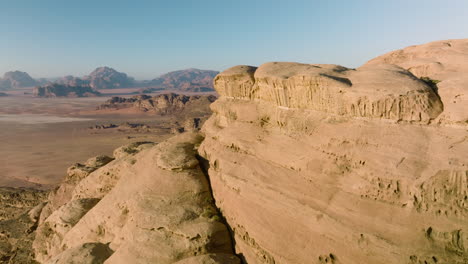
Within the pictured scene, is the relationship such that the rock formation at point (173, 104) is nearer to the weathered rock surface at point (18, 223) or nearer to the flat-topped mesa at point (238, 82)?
the weathered rock surface at point (18, 223)

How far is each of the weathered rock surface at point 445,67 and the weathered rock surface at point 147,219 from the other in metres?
8.91

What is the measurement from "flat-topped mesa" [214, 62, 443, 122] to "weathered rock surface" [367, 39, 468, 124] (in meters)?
0.39

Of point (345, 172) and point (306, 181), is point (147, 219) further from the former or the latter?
point (345, 172)

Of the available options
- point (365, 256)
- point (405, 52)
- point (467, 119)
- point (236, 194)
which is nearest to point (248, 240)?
point (236, 194)

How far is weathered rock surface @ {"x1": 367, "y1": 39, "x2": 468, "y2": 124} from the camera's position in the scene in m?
8.68

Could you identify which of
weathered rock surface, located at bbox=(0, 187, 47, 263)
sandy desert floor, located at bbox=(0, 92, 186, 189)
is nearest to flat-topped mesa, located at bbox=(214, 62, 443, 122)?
weathered rock surface, located at bbox=(0, 187, 47, 263)

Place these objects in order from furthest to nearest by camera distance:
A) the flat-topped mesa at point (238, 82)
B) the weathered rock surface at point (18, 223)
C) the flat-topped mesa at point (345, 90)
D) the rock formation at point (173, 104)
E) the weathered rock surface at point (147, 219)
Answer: the rock formation at point (173, 104) → the weathered rock surface at point (18, 223) → the flat-topped mesa at point (238, 82) → the weathered rock surface at point (147, 219) → the flat-topped mesa at point (345, 90)

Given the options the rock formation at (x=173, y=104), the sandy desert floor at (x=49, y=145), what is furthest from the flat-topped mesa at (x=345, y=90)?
the rock formation at (x=173, y=104)

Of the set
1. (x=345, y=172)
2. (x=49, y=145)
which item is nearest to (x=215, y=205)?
(x=345, y=172)

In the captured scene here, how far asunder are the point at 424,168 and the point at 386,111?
6.90ft

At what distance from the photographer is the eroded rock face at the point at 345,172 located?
7992 mm

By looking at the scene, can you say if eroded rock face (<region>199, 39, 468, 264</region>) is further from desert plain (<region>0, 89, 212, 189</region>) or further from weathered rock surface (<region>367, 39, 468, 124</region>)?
desert plain (<region>0, 89, 212, 189</region>)

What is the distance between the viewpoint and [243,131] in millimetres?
13289

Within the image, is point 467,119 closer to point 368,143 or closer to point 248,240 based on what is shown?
point 368,143
